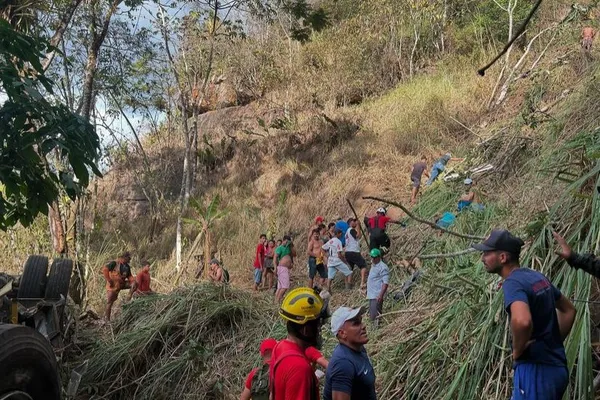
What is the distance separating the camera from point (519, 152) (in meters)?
11.8

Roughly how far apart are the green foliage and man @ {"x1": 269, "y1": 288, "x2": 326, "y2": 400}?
1962mm

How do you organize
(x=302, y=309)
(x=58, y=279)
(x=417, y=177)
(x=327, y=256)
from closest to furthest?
(x=302, y=309), (x=58, y=279), (x=327, y=256), (x=417, y=177)

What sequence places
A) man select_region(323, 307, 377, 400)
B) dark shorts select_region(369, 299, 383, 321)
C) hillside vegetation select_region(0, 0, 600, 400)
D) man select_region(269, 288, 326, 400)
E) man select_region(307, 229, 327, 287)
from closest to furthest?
man select_region(269, 288, 326, 400)
man select_region(323, 307, 377, 400)
hillside vegetation select_region(0, 0, 600, 400)
dark shorts select_region(369, 299, 383, 321)
man select_region(307, 229, 327, 287)

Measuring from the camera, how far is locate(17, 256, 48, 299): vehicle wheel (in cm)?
597

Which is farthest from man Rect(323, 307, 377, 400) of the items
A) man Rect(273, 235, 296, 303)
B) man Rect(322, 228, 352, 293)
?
man Rect(322, 228, 352, 293)

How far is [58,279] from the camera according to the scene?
20.3ft

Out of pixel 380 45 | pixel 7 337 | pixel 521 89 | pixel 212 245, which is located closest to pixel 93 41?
pixel 212 245

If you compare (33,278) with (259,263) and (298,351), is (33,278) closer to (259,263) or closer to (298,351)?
(298,351)

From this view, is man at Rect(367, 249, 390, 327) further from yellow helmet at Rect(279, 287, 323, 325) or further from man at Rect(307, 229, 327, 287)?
yellow helmet at Rect(279, 287, 323, 325)

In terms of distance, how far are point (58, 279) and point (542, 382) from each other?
15.9 feet

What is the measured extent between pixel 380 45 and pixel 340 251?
14471 millimetres

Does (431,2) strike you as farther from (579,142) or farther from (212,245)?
(579,142)


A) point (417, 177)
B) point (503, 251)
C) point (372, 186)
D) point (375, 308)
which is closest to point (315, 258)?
point (417, 177)

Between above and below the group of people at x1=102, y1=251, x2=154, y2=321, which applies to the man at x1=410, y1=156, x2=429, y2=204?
below
